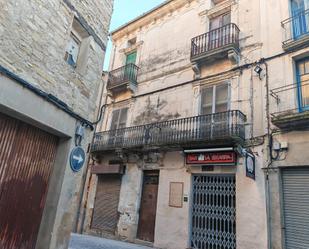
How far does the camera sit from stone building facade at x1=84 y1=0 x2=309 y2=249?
832cm

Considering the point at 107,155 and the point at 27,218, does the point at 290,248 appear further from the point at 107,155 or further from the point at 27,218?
the point at 107,155

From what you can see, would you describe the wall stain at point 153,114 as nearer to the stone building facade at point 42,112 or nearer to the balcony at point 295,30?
the balcony at point 295,30

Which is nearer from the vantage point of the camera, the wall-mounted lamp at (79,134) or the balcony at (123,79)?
the wall-mounted lamp at (79,134)

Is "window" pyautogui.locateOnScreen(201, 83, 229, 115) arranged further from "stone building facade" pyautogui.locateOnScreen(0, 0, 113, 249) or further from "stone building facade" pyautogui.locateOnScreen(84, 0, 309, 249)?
"stone building facade" pyautogui.locateOnScreen(0, 0, 113, 249)

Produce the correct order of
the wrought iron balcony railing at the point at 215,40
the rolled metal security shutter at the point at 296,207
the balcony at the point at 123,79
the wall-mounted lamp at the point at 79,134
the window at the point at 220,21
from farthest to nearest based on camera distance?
the balcony at the point at 123,79 < the window at the point at 220,21 < the wrought iron balcony railing at the point at 215,40 < the rolled metal security shutter at the point at 296,207 < the wall-mounted lamp at the point at 79,134

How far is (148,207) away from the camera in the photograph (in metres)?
11.3

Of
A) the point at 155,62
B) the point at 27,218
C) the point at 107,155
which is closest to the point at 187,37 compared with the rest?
the point at 155,62

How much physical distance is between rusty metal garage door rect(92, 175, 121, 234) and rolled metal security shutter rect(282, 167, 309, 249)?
717cm

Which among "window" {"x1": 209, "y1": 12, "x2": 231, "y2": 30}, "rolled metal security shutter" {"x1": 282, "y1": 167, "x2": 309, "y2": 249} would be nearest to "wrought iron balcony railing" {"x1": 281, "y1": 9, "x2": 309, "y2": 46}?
"window" {"x1": 209, "y1": 12, "x2": 231, "y2": 30}

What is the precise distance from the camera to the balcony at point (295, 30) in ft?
29.3

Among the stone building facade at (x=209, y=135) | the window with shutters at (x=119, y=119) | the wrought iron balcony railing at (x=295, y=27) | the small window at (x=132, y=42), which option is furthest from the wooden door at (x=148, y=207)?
the small window at (x=132, y=42)

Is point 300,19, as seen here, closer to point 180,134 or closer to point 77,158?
point 180,134

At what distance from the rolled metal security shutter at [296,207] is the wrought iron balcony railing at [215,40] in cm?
539

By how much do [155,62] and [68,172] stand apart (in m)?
9.16
